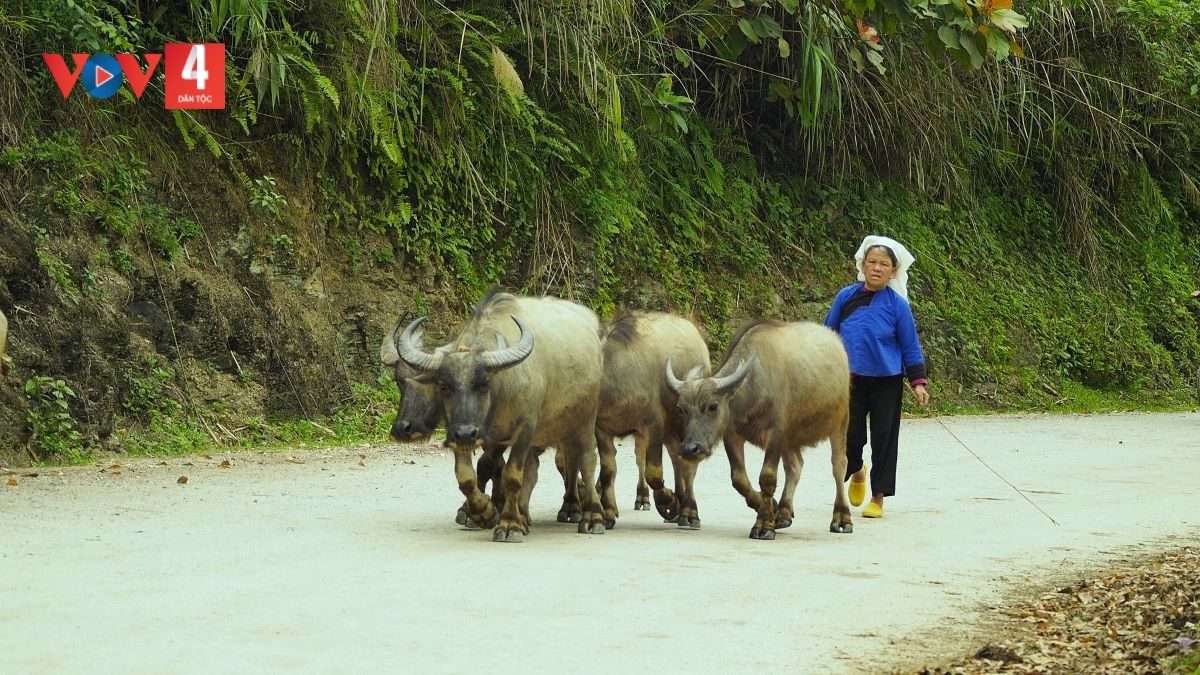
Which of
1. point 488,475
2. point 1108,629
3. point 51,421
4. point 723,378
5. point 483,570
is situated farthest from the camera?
point 51,421

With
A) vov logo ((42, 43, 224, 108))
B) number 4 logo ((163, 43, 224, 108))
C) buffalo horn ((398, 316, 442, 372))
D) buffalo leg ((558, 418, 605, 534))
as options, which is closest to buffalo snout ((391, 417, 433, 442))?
buffalo horn ((398, 316, 442, 372))

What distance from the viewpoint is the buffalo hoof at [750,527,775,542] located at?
9.74 metres

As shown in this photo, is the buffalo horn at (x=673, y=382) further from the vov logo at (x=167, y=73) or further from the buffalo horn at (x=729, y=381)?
the vov logo at (x=167, y=73)

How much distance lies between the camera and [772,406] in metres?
10.1

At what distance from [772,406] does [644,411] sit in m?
0.85

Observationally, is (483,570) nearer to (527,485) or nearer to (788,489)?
(527,485)

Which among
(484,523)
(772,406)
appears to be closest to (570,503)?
(484,523)

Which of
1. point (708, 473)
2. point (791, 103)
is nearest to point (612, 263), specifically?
point (791, 103)

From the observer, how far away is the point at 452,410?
356 inches

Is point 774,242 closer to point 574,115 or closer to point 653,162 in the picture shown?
point 653,162

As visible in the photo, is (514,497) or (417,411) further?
(417,411)

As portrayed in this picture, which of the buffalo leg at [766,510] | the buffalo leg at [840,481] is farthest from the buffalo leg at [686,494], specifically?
the buffalo leg at [840,481]

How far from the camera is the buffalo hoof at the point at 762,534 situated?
974 cm

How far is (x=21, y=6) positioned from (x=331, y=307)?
13.6 feet
